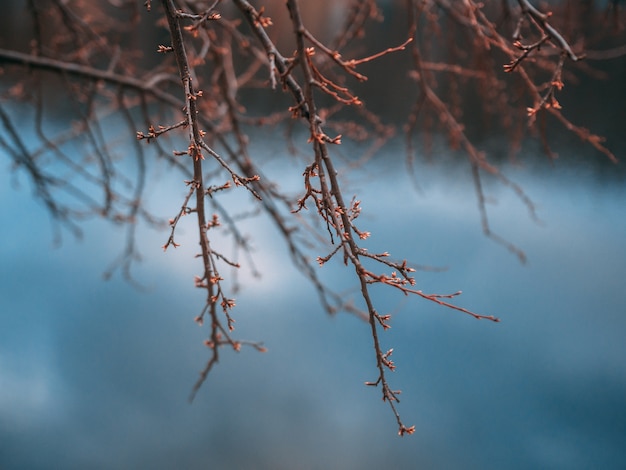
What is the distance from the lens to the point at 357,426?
25.3 feet

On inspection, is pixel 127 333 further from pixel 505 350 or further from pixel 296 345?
pixel 505 350

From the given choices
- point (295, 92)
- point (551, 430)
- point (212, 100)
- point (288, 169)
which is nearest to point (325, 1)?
point (212, 100)

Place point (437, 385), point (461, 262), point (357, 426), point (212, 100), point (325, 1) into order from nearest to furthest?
point (212, 100) < point (325, 1) < point (357, 426) < point (437, 385) < point (461, 262)

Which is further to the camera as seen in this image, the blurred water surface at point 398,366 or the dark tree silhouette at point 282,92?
the blurred water surface at point 398,366

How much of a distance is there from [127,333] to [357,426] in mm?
3425

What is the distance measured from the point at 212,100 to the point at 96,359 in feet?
19.9

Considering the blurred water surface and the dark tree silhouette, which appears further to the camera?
the blurred water surface

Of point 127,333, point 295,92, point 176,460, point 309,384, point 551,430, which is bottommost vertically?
point 295,92

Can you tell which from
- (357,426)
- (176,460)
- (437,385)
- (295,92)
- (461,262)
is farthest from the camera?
(461,262)

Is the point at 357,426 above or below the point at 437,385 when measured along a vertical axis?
below

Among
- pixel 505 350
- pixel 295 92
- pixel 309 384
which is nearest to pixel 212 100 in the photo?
pixel 295 92

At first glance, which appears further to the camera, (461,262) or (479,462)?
(461,262)

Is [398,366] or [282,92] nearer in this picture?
[282,92]

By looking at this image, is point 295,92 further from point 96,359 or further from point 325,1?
point 96,359
